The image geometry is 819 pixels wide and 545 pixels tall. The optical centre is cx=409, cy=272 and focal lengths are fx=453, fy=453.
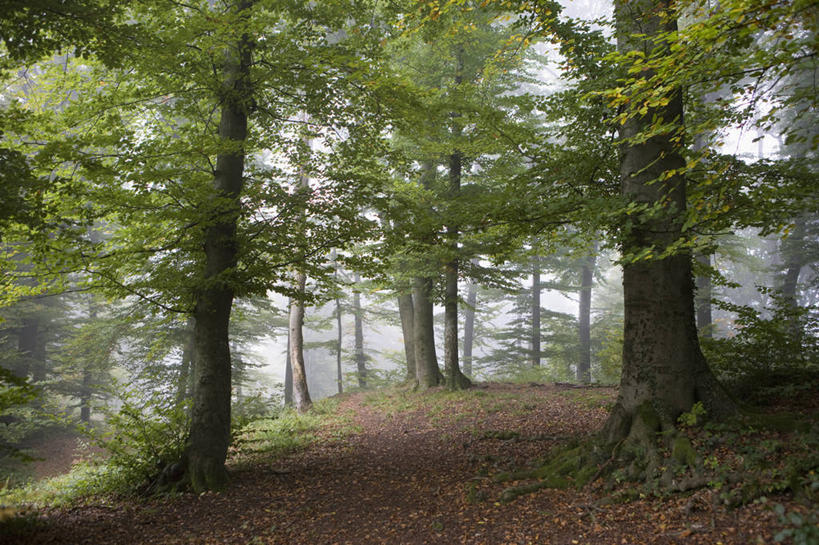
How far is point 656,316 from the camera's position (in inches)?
224

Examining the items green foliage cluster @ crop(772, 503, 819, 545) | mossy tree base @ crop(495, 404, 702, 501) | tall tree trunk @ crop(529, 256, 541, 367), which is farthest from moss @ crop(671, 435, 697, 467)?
tall tree trunk @ crop(529, 256, 541, 367)

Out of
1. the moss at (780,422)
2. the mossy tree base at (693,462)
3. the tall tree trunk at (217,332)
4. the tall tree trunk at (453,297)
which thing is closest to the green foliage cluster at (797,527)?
the mossy tree base at (693,462)

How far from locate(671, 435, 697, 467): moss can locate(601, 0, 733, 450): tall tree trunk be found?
0.29 meters

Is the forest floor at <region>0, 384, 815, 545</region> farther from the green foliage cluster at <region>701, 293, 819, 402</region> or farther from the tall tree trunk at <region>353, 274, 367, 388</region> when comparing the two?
the tall tree trunk at <region>353, 274, 367, 388</region>

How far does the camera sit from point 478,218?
6.25 m

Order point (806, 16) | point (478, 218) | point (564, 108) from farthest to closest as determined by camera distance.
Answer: point (564, 108) → point (478, 218) → point (806, 16)

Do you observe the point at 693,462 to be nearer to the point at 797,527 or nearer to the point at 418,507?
the point at 797,527

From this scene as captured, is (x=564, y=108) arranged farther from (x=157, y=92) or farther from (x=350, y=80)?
(x=157, y=92)

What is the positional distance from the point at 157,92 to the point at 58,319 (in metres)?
18.2

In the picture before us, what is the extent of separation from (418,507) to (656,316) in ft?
12.7

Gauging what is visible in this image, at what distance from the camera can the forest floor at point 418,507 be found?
14.2ft

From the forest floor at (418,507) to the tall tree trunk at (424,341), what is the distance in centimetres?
474

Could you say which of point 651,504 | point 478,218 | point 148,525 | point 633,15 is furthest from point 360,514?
point 633,15

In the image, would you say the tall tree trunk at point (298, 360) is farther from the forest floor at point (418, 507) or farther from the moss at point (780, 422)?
the moss at point (780, 422)
